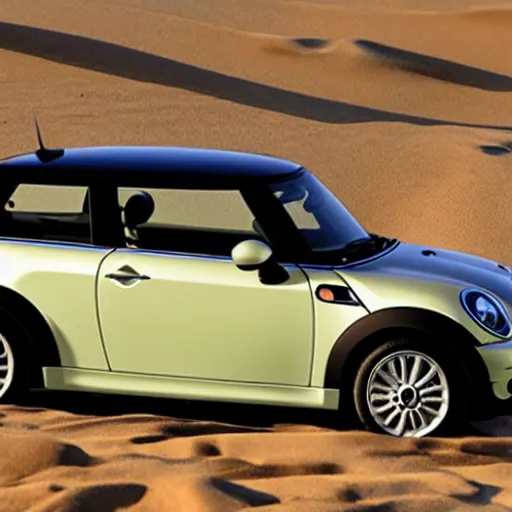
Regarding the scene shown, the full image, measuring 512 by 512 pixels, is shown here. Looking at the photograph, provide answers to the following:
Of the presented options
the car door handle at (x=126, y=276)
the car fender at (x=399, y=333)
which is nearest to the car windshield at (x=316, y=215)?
the car fender at (x=399, y=333)

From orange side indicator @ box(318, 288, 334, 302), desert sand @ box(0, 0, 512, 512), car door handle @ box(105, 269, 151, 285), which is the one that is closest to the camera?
desert sand @ box(0, 0, 512, 512)

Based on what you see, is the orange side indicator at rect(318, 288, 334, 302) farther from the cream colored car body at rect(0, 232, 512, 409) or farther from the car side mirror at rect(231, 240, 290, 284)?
the car side mirror at rect(231, 240, 290, 284)

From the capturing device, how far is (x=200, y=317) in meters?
6.52

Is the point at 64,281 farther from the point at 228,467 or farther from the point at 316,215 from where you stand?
the point at 228,467

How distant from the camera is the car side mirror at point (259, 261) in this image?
6336mm

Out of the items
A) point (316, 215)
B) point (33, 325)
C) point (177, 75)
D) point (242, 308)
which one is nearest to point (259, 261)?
point (242, 308)

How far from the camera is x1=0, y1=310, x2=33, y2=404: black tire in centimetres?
673

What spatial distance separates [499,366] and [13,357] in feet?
8.03

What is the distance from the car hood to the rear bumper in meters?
0.32

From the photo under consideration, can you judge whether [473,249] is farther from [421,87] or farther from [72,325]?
[421,87]

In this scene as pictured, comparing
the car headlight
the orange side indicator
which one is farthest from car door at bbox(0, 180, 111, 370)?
the car headlight

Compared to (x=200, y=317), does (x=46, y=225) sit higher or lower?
higher

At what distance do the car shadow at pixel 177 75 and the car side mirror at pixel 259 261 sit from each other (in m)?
15.0

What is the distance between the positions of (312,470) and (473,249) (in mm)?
7136
